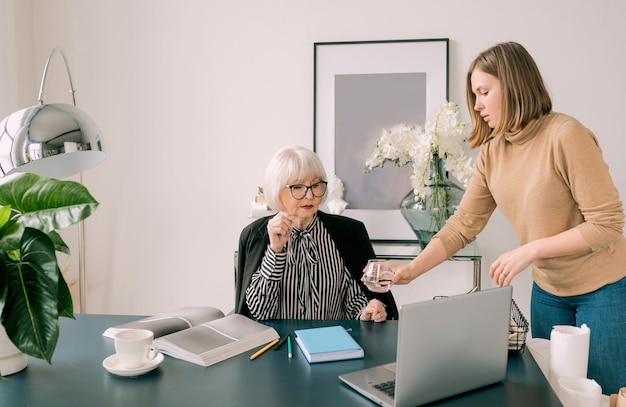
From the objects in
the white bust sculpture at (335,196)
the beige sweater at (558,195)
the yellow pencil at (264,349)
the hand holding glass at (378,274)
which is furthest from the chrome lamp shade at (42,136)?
the white bust sculpture at (335,196)

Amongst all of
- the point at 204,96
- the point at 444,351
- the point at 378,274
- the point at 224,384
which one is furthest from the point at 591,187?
the point at 204,96

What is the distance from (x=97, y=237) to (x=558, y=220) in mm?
2576

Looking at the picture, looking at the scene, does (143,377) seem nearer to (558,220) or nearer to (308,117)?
(558,220)

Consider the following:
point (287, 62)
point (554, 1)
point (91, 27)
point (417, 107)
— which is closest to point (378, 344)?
point (417, 107)

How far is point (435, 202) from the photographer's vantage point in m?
2.61

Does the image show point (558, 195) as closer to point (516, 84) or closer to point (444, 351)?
point (516, 84)

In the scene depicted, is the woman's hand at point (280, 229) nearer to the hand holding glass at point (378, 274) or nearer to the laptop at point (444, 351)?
the hand holding glass at point (378, 274)

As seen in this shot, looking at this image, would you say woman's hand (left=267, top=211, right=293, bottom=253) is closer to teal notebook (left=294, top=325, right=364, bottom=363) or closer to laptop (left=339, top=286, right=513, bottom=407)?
teal notebook (left=294, top=325, right=364, bottom=363)

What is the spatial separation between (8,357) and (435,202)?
1.88m

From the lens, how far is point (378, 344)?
1467mm

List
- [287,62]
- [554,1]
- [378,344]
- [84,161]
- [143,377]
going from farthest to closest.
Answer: [287,62] < [554,1] < [84,161] < [378,344] < [143,377]

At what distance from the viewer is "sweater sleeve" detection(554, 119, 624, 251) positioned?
1633 mm

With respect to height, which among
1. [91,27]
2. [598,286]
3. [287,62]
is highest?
[91,27]

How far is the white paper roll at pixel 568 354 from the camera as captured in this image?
1.28 meters
